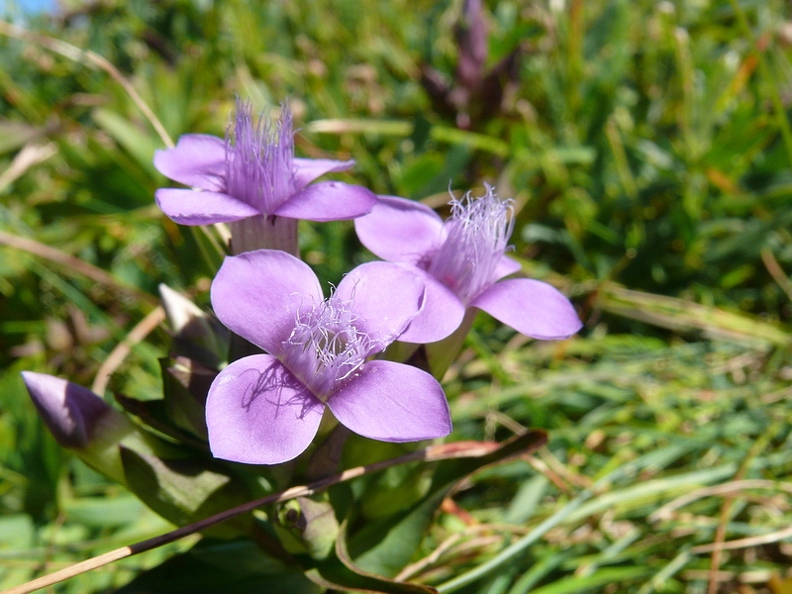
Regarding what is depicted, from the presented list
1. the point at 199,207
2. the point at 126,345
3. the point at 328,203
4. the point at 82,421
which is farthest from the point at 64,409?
the point at 126,345

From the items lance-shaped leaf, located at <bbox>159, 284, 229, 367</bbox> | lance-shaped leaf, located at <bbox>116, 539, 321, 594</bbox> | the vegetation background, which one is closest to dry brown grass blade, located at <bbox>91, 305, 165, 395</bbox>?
the vegetation background

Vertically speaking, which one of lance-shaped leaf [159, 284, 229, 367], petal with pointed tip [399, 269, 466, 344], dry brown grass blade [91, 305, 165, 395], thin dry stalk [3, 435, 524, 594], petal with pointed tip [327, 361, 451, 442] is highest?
petal with pointed tip [399, 269, 466, 344]

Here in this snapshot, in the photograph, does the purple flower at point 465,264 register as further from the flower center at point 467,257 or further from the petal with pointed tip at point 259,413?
the petal with pointed tip at point 259,413

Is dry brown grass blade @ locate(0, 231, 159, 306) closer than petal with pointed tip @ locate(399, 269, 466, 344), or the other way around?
petal with pointed tip @ locate(399, 269, 466, 344)

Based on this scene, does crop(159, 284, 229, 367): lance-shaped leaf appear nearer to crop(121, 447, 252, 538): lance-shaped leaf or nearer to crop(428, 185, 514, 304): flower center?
crop(121, 447, 252, 538): lance-shaped leaf

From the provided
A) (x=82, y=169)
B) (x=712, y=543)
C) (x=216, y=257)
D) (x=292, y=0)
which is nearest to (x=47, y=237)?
(x=82, y=169)

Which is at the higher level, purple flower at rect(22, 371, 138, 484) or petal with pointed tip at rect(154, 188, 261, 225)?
petal with pointed tip at rect(154, 188, 261, 225)

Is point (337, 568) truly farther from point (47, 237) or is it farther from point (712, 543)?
point (47, 237)
